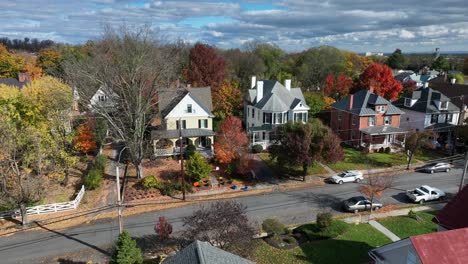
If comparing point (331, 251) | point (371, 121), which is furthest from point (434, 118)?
point (331, 251)

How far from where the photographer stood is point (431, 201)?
107ft

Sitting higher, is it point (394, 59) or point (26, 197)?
point (394, 59)

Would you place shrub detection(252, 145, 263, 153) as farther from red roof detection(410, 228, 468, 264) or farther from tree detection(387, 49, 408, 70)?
tree detection(387, 49, 408, 70)

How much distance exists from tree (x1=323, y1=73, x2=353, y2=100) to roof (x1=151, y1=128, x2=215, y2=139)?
32076 millimetres

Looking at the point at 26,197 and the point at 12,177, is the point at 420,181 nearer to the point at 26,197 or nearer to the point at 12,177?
the point at 26,197

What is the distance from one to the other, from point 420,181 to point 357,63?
2927 inches

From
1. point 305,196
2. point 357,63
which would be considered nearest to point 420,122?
point 305,196

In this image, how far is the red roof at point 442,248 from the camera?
1542 cm

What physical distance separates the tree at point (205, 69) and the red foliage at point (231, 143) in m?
25.2

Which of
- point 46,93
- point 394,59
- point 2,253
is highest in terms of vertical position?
point 394,59

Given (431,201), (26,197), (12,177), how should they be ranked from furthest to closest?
1. (431,201)
2. (12,177)
3. (26,197)

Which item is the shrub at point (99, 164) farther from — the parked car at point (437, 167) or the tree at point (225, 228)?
the parked car at point (437, 167)

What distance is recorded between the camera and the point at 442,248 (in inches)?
620

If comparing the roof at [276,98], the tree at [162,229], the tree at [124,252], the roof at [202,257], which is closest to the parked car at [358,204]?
the tree at [162,229]
